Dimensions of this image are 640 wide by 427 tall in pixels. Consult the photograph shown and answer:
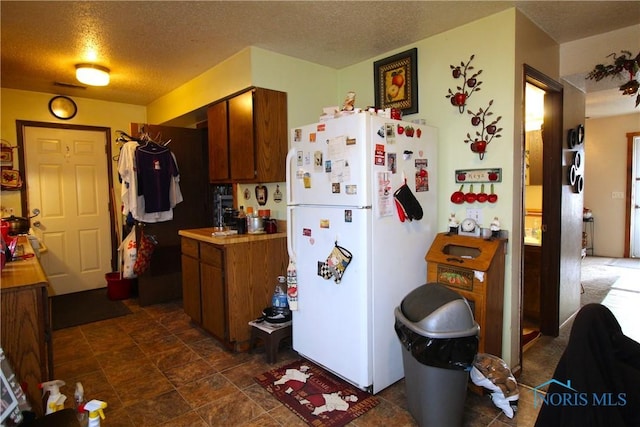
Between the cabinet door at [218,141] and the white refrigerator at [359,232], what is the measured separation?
109 centimetres

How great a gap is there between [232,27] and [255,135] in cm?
83

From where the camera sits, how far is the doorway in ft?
14.3

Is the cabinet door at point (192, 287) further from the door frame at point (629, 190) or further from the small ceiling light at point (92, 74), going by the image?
the door frame at point (629, 190)

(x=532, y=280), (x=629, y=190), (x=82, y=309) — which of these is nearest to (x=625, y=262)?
(x=629, y=190)

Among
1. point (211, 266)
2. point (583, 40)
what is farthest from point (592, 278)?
point (211, 266)

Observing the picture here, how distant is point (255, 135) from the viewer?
3109mm

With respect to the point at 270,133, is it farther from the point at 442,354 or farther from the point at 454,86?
the point at 442,354

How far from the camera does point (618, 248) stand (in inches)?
258

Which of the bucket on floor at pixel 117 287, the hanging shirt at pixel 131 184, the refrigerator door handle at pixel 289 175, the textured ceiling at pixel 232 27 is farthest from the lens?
the bucket on floor at pixel 117 287

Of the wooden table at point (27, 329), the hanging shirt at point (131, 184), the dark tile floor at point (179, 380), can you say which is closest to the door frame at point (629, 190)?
the dark tile floor at point (179, 380)

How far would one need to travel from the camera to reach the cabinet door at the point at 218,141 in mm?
3477

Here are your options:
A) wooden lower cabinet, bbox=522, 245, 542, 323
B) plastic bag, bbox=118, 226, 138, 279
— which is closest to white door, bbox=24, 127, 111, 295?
plastic bag, bbox=118, 226, 138, 279

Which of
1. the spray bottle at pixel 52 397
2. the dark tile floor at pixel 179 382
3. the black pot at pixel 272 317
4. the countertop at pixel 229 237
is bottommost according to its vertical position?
the dark tile floor at pixel 179 382

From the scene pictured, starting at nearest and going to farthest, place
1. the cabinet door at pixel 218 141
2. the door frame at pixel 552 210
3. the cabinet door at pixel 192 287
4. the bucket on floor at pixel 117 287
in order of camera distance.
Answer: the door frame at pixel 552 210, the cabinet door at pixel 192 287, the cabinet door at pixel 218 141, the bucket on floor at pixel 117 287
